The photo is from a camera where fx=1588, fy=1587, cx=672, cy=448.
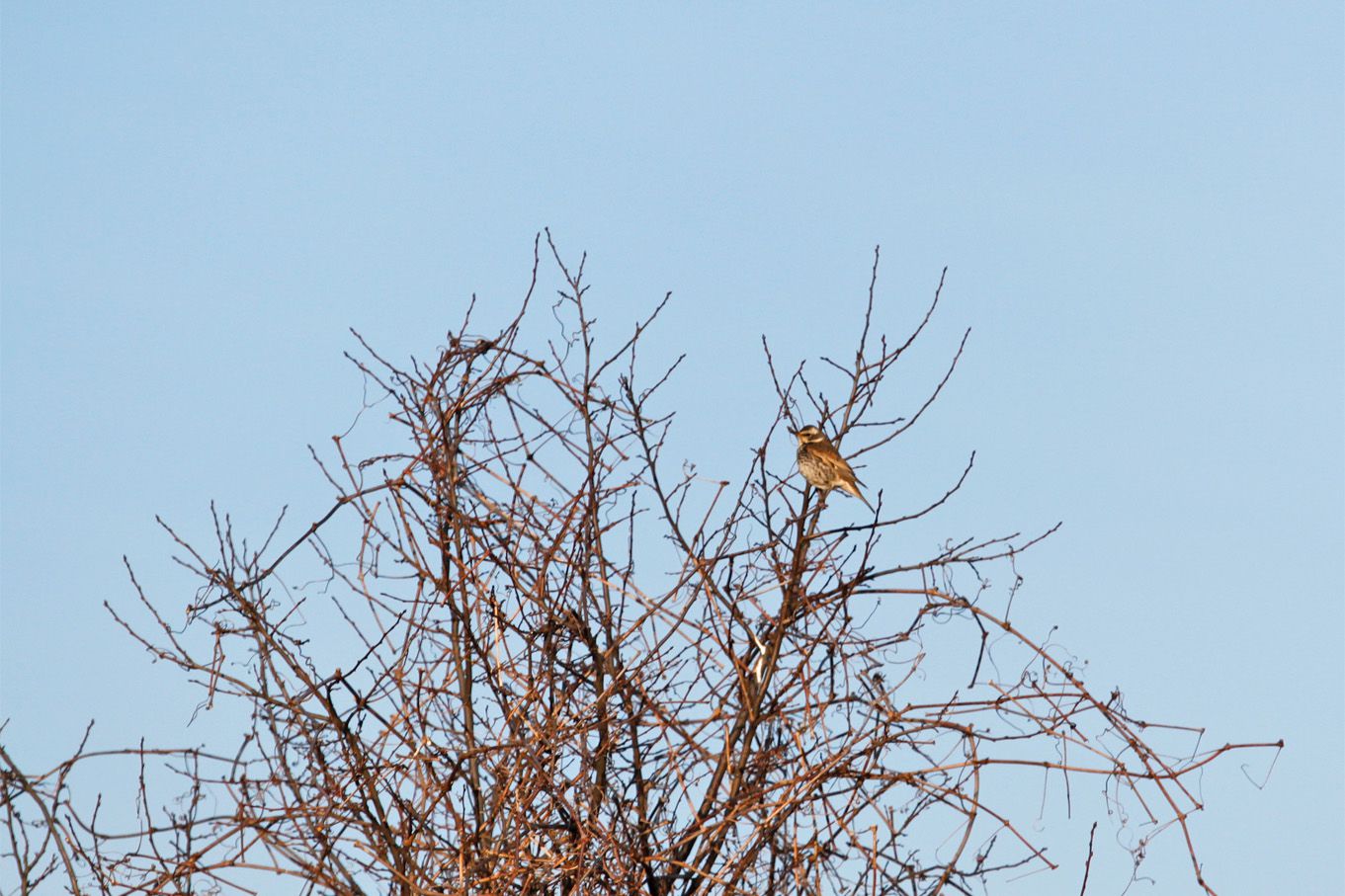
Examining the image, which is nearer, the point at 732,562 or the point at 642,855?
the point at 642,855

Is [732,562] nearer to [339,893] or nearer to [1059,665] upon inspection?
[1059,665]

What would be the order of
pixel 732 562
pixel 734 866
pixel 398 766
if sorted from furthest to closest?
pixel 732 562
pixel 398 766
pixel 734 866

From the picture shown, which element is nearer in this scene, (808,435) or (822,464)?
(808,435)

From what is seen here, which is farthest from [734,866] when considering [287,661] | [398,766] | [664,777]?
[287,661]

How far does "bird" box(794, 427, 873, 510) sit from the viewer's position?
4996 mm

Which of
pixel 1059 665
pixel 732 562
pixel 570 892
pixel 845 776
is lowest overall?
pixel 570 892

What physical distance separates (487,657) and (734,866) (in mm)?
995

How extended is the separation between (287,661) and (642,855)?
3.88 ft

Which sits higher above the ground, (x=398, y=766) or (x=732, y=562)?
(x=732, y=562)

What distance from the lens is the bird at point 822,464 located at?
16.4ft

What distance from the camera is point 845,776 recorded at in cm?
406

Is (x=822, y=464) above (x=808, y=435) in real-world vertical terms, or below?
above

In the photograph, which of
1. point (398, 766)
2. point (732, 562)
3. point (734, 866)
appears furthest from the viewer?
point (732, 562)

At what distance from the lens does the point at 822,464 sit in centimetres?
548
